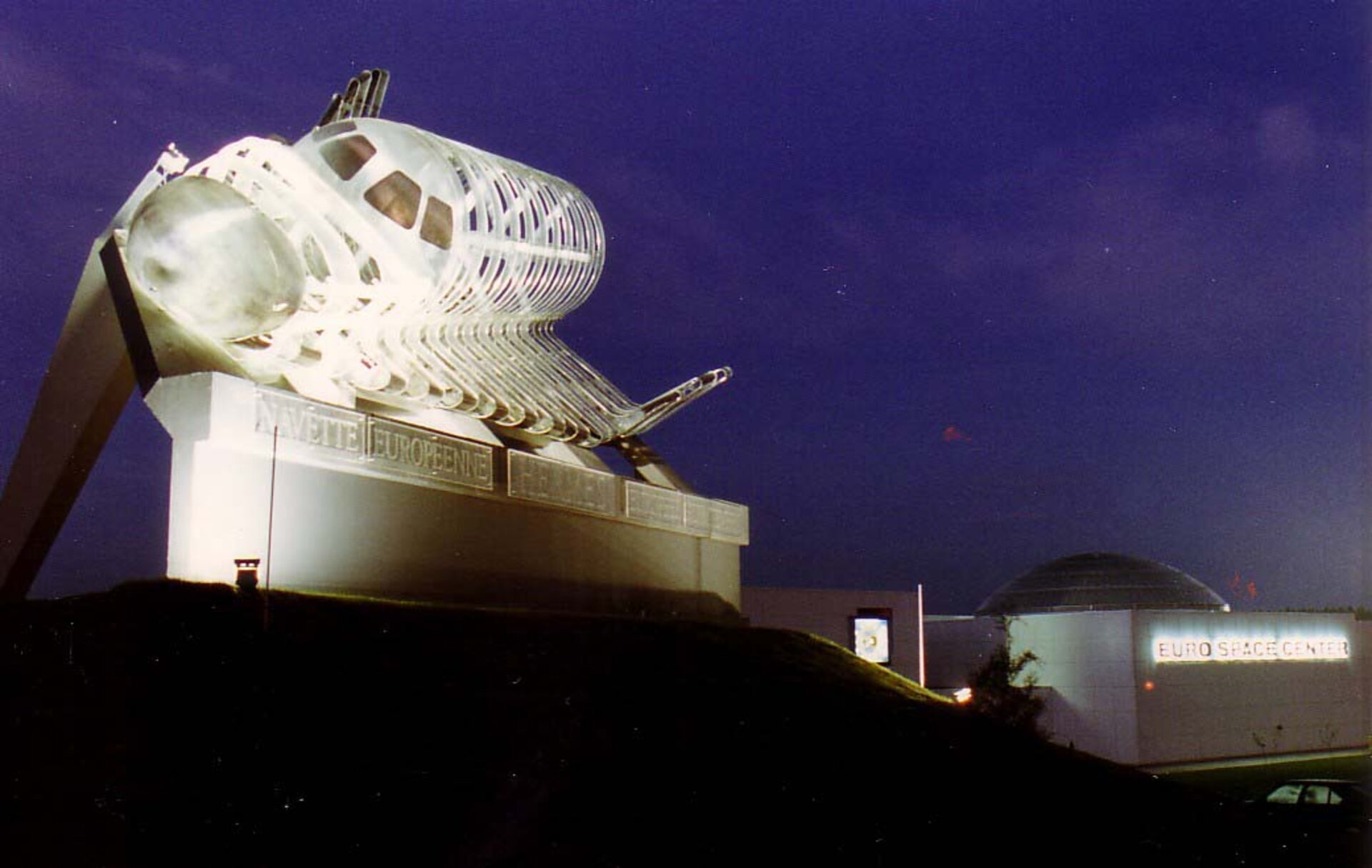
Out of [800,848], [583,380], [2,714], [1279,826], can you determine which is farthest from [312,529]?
[1279,826]

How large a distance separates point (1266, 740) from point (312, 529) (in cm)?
2978

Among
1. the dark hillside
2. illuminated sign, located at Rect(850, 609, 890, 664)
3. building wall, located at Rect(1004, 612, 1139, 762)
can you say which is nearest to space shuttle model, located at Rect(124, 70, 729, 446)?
the dark hillside

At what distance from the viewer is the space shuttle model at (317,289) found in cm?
1380

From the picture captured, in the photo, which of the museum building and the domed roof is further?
the domed roof

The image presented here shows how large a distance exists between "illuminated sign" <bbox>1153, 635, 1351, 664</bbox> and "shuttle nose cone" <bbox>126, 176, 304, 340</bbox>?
26.4 metres

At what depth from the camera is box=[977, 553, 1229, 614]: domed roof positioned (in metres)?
41.8

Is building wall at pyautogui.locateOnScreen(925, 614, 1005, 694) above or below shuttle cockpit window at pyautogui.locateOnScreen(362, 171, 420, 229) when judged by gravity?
below

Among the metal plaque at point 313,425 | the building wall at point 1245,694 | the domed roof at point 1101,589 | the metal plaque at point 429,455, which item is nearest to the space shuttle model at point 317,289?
the metal plaque at point 313,425

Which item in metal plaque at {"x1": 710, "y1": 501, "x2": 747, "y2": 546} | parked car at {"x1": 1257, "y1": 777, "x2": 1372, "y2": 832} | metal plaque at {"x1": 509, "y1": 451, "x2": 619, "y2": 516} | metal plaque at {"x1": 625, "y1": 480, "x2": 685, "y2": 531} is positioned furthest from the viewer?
metal plaque at {"x1": 710, "y1": 501, "x2": 747, "y2": 546}

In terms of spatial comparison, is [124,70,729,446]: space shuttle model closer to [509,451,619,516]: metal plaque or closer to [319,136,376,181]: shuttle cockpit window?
[319,136,376,181]: shuttle cockpit window

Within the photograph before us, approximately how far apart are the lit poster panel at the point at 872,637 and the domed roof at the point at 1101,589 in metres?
11.2

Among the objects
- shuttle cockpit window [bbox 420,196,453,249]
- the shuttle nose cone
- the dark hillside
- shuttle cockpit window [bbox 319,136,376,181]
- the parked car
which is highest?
shuttle cockpit window [bbox 319,136,376,181]

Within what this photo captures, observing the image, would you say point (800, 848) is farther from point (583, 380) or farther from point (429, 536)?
point (583, 380)

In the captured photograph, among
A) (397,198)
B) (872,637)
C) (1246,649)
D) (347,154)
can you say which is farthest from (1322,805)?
(1246,649)
